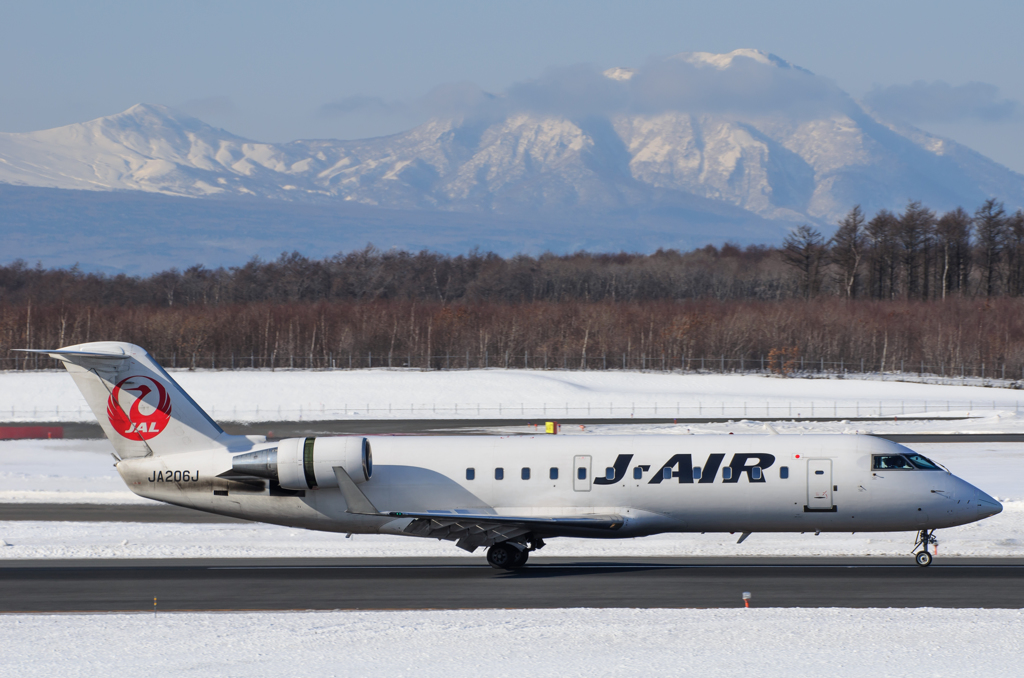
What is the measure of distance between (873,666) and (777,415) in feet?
175

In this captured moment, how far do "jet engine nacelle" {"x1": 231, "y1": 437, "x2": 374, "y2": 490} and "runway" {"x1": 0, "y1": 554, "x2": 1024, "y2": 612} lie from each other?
7.11ft

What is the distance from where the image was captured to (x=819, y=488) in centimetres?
2336

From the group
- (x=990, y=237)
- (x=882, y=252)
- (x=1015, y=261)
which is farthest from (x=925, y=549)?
(x=1015, y=261)

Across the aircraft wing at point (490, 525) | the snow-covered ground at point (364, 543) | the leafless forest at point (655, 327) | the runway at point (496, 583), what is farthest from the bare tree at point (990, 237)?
the aircraft wing at point (490, 525)

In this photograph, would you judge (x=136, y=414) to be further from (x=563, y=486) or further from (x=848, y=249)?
(x=848, y=249)

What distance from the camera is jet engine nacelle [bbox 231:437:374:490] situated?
77.5ft

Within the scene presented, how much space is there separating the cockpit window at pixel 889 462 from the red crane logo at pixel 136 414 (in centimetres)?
1685

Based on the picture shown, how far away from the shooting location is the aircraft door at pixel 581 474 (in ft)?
77.5

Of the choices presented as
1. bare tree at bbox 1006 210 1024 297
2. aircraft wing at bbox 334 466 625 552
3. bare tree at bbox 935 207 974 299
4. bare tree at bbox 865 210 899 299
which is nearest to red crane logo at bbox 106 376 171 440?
aircraft wing at bbox 334 466 625 552

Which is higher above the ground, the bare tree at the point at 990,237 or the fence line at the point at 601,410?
the bare tree at the point at 990,237

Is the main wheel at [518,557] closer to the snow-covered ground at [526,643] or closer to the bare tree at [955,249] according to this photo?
the snow-covered ground at [526,643]

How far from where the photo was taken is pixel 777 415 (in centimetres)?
6744

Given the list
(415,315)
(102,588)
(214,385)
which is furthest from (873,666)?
(415,315)

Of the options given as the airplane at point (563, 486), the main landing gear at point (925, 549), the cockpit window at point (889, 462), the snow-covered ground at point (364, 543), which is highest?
the cockpit window at point (889, 462)
